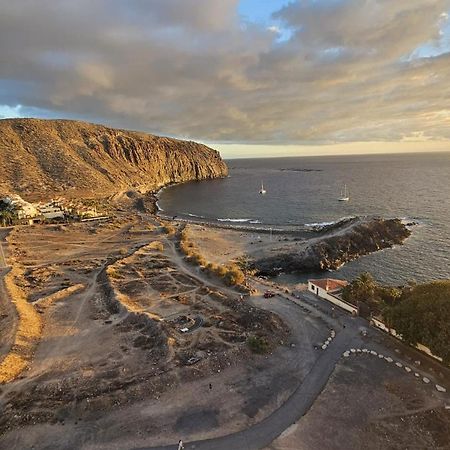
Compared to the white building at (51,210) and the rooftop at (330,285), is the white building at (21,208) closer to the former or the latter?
the white building at (51,210)

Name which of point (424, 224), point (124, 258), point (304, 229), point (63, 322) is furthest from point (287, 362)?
point (424, 224)

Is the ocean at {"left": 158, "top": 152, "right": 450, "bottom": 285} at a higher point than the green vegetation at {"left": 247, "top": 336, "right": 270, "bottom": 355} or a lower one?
lower

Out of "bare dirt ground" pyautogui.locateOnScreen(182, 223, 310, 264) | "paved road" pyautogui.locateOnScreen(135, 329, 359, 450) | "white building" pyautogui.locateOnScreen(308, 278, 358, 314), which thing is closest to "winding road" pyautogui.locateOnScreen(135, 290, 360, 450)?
"paved road" pyautogui.locateOnScreen(135, 329, 359, 450)

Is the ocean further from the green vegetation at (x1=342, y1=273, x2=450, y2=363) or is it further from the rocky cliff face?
the green vegetation at (x1=342, y1=273, x2=450, y2=363)

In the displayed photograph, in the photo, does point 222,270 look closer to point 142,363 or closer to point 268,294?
point 268,294

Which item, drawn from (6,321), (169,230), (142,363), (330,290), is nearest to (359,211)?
(169,230)

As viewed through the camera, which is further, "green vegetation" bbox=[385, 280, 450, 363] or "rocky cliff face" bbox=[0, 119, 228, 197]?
"rocky cliff face" bbox=[0, 119, 228, 197]
